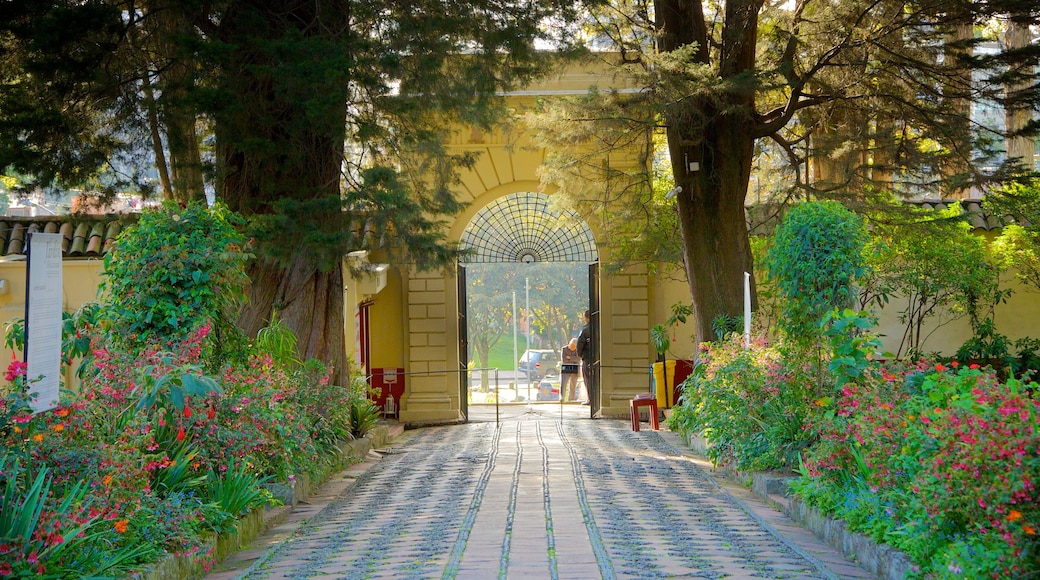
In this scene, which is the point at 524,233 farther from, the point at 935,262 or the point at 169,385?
the point at 169,385

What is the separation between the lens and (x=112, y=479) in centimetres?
545

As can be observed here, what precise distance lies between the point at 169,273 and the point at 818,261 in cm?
523

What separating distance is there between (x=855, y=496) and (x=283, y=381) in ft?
16.8

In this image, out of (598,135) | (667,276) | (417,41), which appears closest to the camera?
(417,41)

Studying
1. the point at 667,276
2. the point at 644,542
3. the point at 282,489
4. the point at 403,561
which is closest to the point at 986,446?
the point at 644,542

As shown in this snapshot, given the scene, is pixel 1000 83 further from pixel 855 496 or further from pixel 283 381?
pixel 283 381

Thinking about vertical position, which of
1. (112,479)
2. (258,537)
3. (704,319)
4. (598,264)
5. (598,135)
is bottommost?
(258,537)

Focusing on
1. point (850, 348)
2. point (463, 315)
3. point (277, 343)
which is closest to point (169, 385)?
point (277, 343)

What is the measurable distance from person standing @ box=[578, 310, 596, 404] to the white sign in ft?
50.5

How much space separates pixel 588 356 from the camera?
22.0m

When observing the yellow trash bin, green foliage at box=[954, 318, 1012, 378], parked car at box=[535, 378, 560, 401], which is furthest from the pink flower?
parked car at box=[535, 378, 560, 401]

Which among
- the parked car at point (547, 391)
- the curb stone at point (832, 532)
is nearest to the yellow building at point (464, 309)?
the curb stone at point (832, 532)

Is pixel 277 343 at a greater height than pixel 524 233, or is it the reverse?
pixel 524 233

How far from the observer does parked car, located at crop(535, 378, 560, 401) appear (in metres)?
32.7
